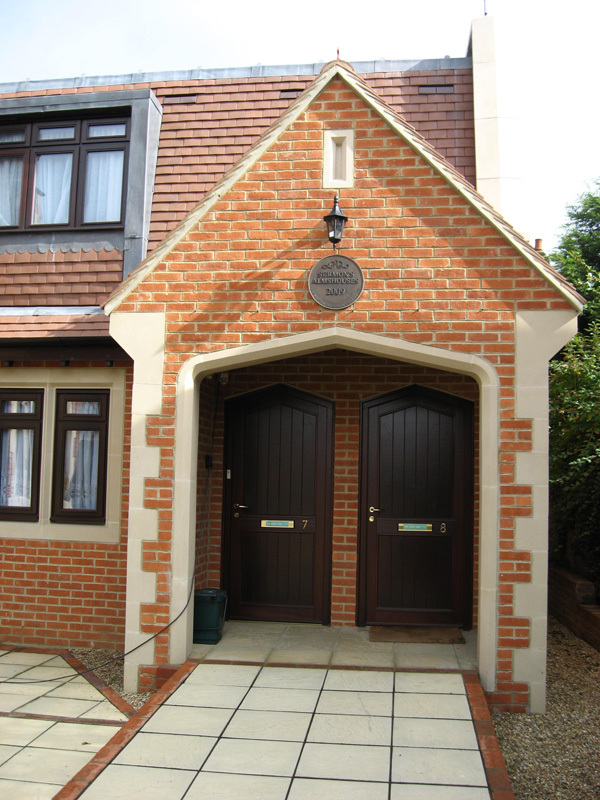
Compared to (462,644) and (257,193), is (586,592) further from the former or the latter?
A: (257,193)

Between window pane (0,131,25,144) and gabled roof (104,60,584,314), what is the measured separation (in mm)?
3305

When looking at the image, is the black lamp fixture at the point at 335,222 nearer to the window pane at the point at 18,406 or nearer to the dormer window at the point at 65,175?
the dormer window at the point at 65,175

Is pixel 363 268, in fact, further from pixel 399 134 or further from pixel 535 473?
pixel 535 473

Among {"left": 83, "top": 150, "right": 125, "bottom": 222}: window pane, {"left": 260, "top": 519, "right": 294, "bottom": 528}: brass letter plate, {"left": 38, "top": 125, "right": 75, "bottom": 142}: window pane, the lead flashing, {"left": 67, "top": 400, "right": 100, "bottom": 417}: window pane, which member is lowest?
{"left": 260, "top": 519, "right": 294, "bottom": 528}: brass letter plate

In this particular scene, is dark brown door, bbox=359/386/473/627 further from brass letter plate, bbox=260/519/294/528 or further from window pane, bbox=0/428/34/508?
window pane, bbox=0/428/34/508

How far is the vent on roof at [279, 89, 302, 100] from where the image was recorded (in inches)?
342

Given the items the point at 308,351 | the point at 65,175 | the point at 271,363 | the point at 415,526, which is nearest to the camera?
the point at 308,351

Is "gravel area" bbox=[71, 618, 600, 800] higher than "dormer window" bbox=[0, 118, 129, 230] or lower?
lower

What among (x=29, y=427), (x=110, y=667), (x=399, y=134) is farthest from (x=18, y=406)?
(x=399, y=134)

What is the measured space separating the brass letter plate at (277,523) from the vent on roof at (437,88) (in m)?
5.12

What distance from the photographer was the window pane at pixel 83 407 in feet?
26.3

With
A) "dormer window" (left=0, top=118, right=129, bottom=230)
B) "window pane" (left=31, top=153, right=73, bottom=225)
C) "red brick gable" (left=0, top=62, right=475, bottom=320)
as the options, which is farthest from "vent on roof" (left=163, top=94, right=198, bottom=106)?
"window pane" (left=31, top=153, right=73, bottom=225)

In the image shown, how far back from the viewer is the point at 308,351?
668 cm

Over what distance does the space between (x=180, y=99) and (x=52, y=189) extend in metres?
1.84
